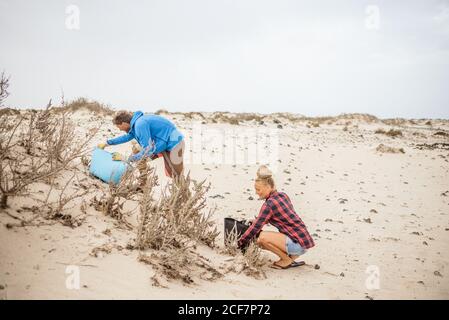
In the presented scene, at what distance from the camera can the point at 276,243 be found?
3.59 meters

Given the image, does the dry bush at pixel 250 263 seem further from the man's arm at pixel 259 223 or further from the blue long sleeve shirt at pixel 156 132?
the blue long sleeve shirt at pixel 156 132

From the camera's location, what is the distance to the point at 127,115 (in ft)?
15.2

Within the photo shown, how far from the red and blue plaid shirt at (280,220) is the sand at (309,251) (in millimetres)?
396

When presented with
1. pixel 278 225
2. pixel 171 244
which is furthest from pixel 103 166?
pixel 278 225

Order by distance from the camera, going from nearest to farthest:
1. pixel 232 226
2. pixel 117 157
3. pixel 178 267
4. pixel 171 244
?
pixel 178 267
pixel 171 244
pixel 232 226
pixel 117 157

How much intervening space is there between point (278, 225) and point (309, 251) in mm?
1244

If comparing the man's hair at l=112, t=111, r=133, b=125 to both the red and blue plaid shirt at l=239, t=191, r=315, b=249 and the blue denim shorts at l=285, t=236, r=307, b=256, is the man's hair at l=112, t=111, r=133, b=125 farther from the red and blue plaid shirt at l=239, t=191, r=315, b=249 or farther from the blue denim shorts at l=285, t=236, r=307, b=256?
the blue denim shorts at l=285, t=236, r=307, b=256

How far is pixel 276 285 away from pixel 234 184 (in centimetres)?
405

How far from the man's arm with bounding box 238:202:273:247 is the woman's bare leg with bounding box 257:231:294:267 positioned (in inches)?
5.2

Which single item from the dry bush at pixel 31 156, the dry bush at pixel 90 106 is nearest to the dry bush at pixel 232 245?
the dry bush at pixel 31 156

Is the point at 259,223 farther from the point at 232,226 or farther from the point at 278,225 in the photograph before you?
the point at 232,226

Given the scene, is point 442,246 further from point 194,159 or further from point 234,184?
point 194,159
